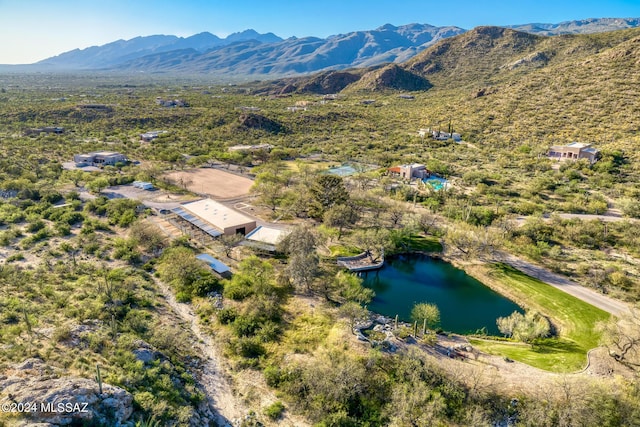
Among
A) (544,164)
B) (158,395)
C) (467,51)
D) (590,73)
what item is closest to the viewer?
(158,395)

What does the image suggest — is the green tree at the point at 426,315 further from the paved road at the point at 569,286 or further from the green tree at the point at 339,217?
the green tree at the point at 339,217

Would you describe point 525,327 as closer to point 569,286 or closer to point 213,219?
point 569,286

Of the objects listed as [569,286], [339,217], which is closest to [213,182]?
[339,217]

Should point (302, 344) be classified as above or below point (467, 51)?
below

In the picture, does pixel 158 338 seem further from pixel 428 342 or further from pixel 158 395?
pixel 428 342

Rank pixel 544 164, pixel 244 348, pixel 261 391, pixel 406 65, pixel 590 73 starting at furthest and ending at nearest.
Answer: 1. pixel 406 65
2. pixel 590 73
3. pixel 544 164
4. pixel 244 348
5. pixel 261 391

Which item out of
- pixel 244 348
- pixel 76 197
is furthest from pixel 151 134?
pixel 244 348
